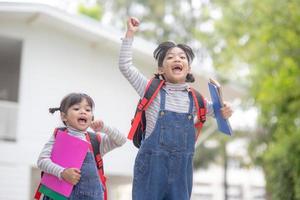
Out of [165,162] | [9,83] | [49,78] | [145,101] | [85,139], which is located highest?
[9,83]

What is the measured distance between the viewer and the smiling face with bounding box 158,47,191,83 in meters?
3.71

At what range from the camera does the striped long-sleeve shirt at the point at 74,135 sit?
358 centimetres

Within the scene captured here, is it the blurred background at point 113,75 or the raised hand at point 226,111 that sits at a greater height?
the blurred background at point 113,75

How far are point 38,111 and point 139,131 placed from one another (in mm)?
7422

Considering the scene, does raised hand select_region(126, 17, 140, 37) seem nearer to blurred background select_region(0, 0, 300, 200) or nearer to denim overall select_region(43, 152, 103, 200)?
denim overall select_region(43, 152, 103, 200)

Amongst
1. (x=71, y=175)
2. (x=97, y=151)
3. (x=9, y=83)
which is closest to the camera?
(x=71, y=175)

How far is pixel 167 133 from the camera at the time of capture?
142 inches

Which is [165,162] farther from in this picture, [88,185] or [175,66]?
[175,66]

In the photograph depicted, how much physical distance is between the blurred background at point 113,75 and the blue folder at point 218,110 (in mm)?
3762

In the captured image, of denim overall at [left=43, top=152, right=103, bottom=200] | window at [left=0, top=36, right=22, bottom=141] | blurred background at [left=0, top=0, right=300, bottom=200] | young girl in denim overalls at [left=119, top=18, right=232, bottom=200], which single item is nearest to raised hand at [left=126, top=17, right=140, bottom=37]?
young girl in denim overalls at [left=119, top=18, right=232, bottom=200]

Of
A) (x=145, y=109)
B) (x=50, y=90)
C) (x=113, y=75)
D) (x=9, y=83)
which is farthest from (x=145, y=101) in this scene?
(x=9, y=83)

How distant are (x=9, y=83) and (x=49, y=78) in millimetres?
2342

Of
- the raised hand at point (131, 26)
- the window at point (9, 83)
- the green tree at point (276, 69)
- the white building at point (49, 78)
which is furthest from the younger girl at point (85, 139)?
the green tree at point (276, 69)

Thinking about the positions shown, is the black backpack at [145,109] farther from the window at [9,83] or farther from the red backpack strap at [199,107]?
the window at [9,83]
